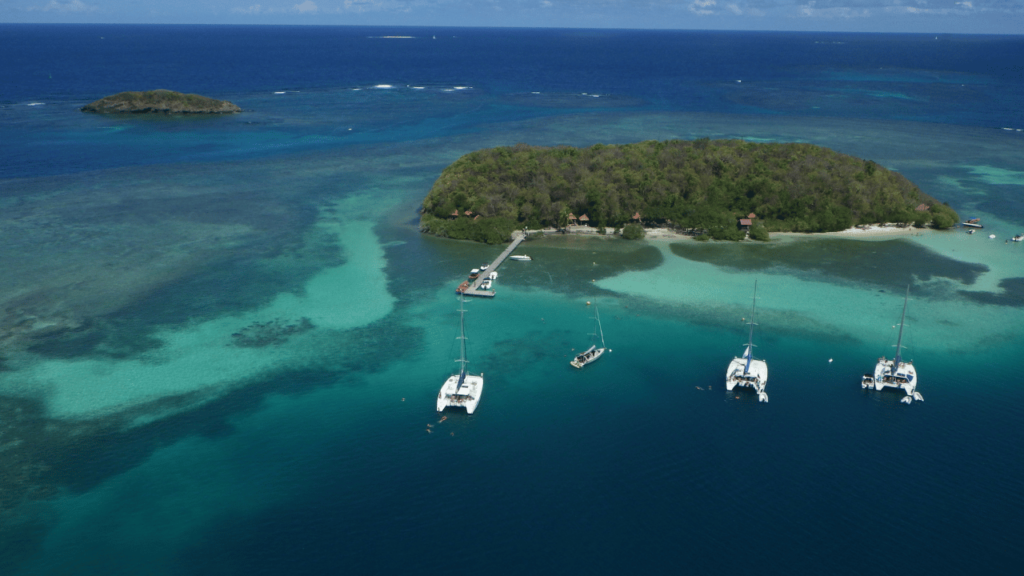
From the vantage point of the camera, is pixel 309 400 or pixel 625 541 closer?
pixel 625 541

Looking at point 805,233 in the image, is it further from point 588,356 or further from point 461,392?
point 461,392

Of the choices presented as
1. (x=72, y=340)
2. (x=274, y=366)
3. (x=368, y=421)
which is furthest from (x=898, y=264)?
(x=72, y=340)

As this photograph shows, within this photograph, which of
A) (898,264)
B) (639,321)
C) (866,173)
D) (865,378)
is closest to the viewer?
(865,378)

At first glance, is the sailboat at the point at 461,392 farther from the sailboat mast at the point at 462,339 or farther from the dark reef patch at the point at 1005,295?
the dark reef patch at the point at 1005,295

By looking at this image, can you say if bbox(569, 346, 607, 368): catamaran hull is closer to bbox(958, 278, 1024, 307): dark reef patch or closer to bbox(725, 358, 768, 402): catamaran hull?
bbox(725, 358, 768, 402): catamaran hull

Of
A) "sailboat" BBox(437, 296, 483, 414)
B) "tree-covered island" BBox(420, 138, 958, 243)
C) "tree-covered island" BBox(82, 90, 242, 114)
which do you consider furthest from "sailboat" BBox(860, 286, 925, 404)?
"tree-covered island" BBox(82, 90, 242, 114)

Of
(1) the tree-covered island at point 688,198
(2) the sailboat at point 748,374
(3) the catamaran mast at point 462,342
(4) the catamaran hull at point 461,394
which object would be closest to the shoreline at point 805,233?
(1) the tree-covered island at point 688,198

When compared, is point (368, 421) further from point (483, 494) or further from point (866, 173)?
point (866, 173)
